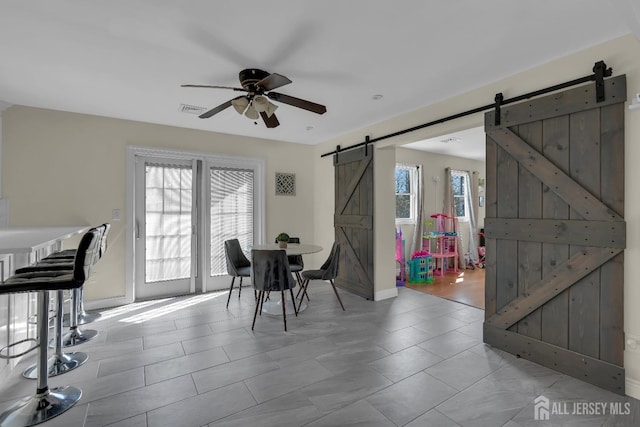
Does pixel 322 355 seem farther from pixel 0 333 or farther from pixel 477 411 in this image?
pixel 0 333

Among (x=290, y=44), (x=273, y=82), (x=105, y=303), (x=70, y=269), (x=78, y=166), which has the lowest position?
(x=105, y=303)

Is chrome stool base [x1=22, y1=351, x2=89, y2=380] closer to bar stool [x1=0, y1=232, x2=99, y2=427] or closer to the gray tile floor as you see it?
the gray tile floor

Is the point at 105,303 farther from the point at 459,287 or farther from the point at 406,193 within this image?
the point at 406,193

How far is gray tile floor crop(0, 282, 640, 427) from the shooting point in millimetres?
1893

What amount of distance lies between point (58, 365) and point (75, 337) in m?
0.60

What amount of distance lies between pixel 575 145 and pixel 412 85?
1421 mm

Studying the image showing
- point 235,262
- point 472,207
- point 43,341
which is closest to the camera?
point 43,341

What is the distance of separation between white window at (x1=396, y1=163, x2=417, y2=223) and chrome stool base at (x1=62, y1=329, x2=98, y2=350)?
205 inches

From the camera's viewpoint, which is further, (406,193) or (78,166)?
(406,193)

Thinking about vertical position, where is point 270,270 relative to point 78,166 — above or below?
below

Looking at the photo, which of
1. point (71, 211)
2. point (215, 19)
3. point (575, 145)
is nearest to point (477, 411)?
point (575, 145)

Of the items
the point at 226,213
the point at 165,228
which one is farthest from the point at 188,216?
the point at 226,213

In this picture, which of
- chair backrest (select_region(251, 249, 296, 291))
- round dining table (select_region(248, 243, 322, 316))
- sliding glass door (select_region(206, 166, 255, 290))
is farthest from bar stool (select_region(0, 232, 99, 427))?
sliding glass door (select_region(206, 166, 255, 290))

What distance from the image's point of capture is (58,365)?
241 centimetres
